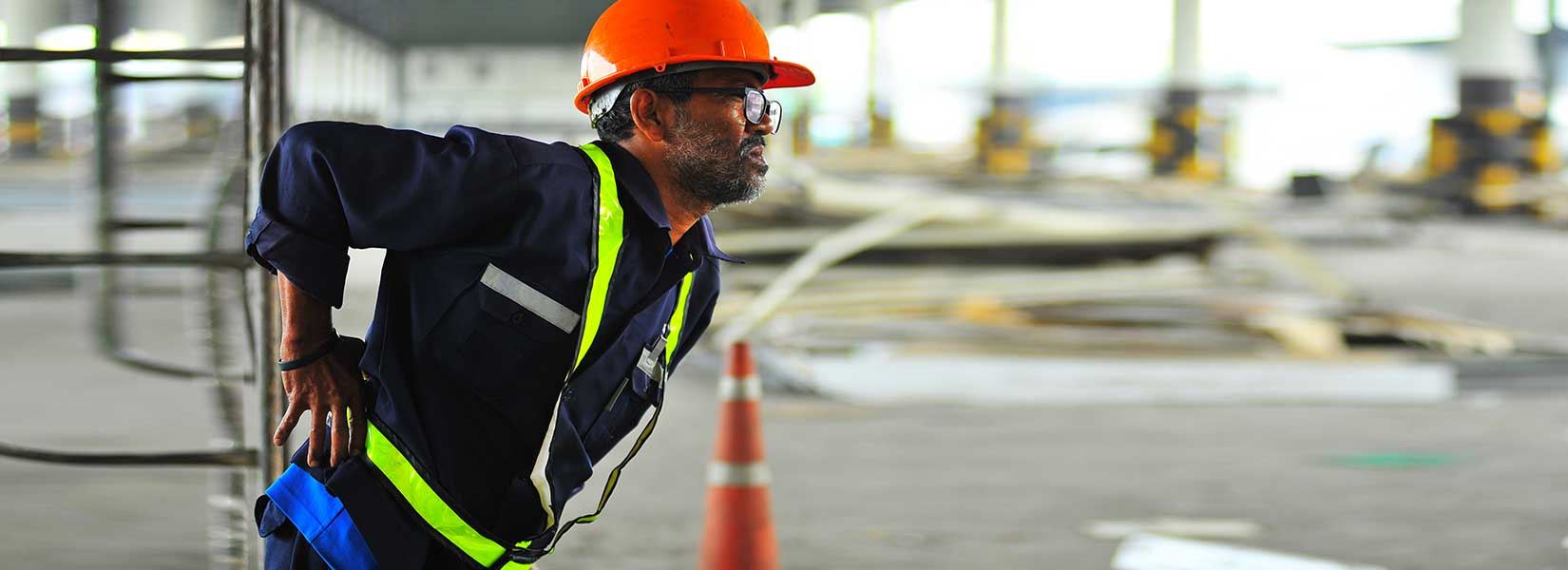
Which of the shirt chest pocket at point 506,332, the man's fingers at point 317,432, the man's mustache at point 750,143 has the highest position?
the man's mustache at point 750,143

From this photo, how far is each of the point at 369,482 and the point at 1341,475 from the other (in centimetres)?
500

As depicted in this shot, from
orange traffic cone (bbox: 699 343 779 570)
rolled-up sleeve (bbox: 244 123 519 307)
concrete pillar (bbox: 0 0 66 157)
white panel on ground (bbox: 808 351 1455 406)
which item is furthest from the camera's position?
concrete pillar (bbox: 0 0 66 157)

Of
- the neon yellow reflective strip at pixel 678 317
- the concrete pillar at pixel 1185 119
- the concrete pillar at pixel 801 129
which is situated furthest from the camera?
the concrete pillar at pixel 801 129

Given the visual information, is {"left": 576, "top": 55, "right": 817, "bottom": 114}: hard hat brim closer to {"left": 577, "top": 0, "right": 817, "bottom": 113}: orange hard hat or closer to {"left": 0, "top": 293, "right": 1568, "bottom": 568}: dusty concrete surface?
{"left": 577, "top": 0, "right": 817, "bottom": 113}: orange hard hat

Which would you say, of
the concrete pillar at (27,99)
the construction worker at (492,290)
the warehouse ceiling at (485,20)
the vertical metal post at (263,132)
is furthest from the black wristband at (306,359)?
the warehouse ceiling at (485,20)

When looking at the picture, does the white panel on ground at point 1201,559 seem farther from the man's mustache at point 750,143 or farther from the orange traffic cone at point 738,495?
the man's mustache at point 750,143

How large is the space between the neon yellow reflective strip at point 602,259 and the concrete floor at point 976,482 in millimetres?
2916

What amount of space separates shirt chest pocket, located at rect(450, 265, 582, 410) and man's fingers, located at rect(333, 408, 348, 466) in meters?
0.19

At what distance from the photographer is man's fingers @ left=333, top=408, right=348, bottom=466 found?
2242mm

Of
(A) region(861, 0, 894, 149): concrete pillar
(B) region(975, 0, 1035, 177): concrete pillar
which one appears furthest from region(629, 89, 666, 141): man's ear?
(A) region(861, 0, 894, 149): concrete pillar

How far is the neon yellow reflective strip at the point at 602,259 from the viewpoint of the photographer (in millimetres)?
2168

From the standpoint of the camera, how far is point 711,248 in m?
2.48

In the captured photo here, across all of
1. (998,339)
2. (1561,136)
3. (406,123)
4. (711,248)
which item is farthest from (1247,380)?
(406,123)

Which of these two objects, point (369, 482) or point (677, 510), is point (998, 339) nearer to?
point (677, 510)
